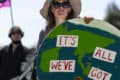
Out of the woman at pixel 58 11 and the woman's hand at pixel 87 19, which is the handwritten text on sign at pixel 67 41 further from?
the woman at pixel 58 11

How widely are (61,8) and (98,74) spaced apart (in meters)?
0.55

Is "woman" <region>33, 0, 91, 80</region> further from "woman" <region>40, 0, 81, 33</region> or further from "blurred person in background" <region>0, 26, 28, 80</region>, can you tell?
"blurred person in background" <region>0, 26, 28, 80</region>

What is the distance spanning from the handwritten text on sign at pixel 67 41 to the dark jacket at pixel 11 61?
2.63m

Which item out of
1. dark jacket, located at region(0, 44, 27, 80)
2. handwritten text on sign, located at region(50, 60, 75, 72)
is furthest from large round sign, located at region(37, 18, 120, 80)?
dark jacket, located at region(0, 44, 27, 80)

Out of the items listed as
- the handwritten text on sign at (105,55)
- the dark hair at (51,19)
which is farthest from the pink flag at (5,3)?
the handwritten text on sign at (105,55)

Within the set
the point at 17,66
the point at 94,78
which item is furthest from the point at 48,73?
the point at 17,66

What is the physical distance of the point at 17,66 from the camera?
17.9 ft

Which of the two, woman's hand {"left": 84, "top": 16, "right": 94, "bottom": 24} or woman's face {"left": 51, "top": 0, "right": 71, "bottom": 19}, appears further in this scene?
woman's face {"left": 51, "top": 0, "right": 71, "bottom": 19}

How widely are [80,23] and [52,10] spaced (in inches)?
21.0

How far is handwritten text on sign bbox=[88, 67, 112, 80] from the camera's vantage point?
269 centimetres

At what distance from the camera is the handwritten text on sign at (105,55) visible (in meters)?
2.67

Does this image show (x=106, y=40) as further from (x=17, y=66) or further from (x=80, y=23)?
(x=17, y=66)

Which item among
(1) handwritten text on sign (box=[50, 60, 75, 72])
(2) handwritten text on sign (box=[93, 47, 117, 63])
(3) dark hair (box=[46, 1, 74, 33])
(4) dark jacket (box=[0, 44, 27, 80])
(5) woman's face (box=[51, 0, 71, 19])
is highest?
(5) woman's face (box=[51, 0, 71, 19])

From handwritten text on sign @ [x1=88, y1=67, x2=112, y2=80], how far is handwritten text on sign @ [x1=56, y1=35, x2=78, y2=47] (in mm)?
145
